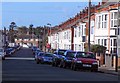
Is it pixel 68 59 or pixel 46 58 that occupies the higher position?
pixel 68 59

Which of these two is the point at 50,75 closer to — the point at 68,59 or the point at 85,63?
the point at 85,63

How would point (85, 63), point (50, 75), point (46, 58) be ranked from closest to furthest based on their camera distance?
1. point (50, 75)
2. point (85, 63)
3. point (46, 58)

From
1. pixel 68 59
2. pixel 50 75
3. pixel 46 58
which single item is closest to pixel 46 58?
pixel 46 58

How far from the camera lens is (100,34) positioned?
53281 mm

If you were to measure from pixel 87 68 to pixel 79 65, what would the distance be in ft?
2.41

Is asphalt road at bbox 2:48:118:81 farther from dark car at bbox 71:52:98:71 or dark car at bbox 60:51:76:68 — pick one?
dark car at bbox 60:51:76:68

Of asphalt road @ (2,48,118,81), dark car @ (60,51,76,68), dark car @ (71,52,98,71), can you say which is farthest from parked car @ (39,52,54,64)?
asphalt road @ (2,48,118,81)

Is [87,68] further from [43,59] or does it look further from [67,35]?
[67,35]

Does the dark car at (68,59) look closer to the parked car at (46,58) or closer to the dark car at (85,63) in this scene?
the dark car at (85,63)

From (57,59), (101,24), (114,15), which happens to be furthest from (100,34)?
(57,59)

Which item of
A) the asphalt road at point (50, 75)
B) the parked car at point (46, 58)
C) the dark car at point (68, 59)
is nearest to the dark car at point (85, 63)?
the asphalt road at point (50, 75)

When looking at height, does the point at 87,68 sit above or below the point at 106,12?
below

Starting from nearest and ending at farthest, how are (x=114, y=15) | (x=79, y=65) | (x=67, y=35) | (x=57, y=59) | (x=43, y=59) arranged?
(x=79, y=65), (x=57, y=59), (x=114, y=15), (x=43, y=59), (x=67, y=35)

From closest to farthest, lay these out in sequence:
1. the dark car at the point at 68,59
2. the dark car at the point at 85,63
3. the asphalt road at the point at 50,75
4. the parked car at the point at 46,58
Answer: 1. the asphalt road at the point at 50,75
2. the dark car at the point at 85,63
3. the dark car at the point at 68,59
4. the parked car at the point at 46,58
